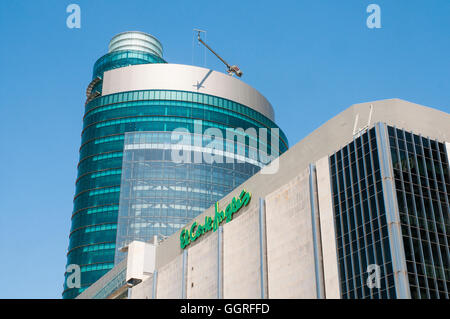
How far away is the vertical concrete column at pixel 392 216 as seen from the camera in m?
47.1

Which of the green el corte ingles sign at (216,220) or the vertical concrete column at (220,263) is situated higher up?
the green el corte ingles sign at (216,220)

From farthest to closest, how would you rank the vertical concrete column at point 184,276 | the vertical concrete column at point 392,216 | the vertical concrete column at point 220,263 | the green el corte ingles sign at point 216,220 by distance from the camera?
the vertical concrete column at point 184,276 → the green el corte ingles sign at point 216,220 → the vertical concrete column at point 220,263 → the vertical concrete column at point 392,216

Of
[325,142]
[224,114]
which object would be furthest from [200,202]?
[325,142]

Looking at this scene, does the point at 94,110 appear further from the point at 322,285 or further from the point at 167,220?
the point at 322,285

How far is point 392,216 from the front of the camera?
1967 inches

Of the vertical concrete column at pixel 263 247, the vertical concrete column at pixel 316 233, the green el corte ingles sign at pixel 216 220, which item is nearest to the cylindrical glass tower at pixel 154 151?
the green el corte ingles sign at pixel 216 220

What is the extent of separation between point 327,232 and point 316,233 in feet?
3.92

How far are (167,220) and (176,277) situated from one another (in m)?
83.6

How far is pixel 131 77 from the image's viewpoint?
188 m

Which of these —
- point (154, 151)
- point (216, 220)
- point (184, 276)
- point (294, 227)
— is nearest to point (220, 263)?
point (216, 220)

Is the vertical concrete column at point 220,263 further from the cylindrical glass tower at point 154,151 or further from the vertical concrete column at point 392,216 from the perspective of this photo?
the cylindrical glass tower at point 154,151

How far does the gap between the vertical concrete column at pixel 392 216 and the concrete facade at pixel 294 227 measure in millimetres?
3031

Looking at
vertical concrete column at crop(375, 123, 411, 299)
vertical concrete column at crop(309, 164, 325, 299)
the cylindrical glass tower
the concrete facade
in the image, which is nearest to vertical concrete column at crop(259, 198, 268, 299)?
the concrete facade

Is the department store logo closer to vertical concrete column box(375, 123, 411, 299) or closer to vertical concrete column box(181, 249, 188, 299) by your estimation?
vertical concrete column box(181, 249, 188, 299)
